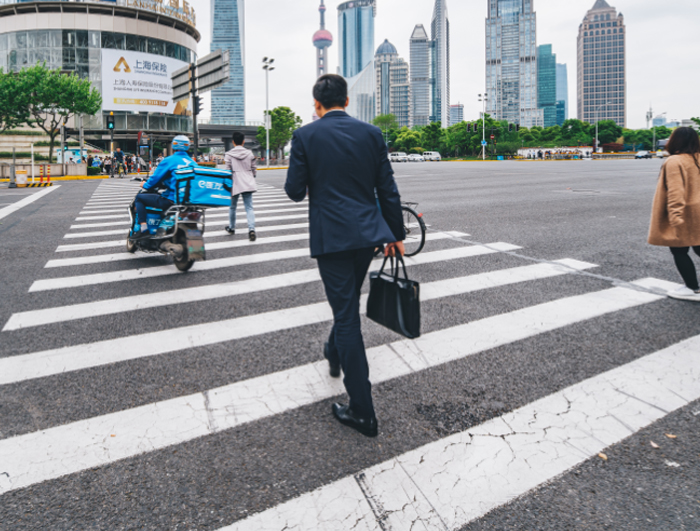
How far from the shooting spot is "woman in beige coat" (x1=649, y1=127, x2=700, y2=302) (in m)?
5.12

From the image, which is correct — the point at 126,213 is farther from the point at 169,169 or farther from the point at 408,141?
the point at 408,141

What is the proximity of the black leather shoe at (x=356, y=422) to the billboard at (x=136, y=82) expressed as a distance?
6619 cm

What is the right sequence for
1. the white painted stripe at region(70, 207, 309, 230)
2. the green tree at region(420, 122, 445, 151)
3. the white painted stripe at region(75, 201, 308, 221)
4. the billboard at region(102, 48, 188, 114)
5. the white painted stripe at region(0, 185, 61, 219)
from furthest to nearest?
the green tree at region(420, 122, 445, 151) < the billboard at region(102, 48, 188, 114) < the white painted stripe at region(0, 185, 61, 219) < the white painted stripe at region(75, 201, 308, 221) < the white painted stripe at region(70, 207, 309, 230)

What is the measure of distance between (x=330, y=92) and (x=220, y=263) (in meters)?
4.84

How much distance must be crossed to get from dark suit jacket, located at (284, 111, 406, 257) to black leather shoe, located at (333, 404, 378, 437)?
95cm

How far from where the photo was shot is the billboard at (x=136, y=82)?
6038 cm

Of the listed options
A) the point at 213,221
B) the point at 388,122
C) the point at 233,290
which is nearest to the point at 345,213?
the point at 233,290

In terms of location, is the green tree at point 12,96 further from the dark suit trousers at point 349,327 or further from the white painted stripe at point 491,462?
the white painted stripe at point 491,462

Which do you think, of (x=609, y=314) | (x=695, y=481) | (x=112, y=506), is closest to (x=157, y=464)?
(x=112, y=506)

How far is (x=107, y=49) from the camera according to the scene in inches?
2379

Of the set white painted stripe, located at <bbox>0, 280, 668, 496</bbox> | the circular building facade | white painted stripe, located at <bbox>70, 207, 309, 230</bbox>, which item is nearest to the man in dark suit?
white painted stripe, located at <bbox>0, 280, 668, 496</bbox>

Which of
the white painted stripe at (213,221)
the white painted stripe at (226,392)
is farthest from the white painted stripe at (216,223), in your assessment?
the white painted stripe at (226,392)

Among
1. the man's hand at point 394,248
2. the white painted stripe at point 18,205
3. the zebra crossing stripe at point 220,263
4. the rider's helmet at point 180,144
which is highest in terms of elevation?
the rider's helmet at point 180,144

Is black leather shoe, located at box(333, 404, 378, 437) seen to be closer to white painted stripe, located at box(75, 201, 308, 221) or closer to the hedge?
white painted stripe, located at box(75, 201, 308, 221)
